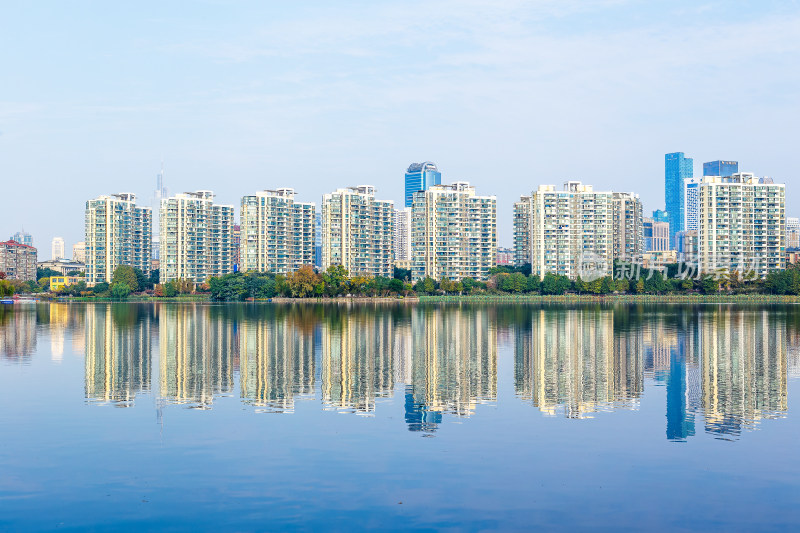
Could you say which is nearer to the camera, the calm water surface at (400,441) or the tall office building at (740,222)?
the calm water surface at (400,441)

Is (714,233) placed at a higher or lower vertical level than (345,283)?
higher

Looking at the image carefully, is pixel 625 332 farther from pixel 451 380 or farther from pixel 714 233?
pixel 714 233

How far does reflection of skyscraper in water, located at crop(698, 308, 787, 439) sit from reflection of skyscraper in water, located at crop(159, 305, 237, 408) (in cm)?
1493

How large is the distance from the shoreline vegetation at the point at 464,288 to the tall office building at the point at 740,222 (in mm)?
6604

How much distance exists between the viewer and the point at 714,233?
171 meters

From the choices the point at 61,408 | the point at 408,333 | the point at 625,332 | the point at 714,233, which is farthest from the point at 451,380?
the point at 714,233

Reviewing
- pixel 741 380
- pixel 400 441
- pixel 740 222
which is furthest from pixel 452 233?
pixel 400 441

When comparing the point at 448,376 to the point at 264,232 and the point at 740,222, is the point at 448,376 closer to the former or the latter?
the point at 740,222

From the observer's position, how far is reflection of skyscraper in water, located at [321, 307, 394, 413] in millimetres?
25016

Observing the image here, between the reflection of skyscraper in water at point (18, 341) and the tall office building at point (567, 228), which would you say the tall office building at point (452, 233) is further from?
the reflection of skyscraper in water at point (18, 341)

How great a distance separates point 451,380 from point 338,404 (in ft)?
21.2

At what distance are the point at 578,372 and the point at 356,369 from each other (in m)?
8.80

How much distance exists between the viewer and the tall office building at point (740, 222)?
558 ft

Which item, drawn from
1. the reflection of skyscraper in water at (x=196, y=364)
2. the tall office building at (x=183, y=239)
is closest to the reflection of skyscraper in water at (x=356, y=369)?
the reflection of skyscraper in water at (x=196, y=364)
